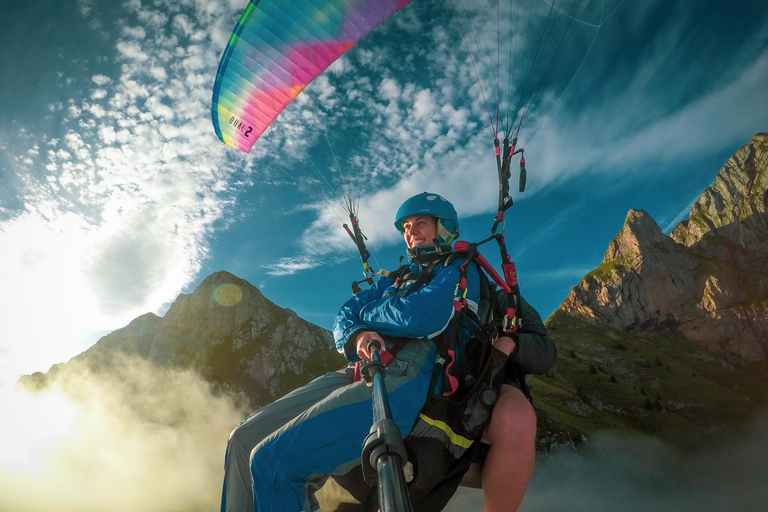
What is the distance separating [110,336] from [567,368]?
11280 cm

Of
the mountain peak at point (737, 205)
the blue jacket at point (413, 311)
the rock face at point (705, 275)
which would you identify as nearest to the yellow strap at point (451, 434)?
the blue jacket at point (413, 311)

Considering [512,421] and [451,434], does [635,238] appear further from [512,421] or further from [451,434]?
[451,434]

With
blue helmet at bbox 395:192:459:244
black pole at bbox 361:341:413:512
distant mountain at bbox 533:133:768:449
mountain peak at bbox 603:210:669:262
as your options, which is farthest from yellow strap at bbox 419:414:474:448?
mountain peak at bbox 603:210:669:262

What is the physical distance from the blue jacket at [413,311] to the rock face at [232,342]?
247 ft

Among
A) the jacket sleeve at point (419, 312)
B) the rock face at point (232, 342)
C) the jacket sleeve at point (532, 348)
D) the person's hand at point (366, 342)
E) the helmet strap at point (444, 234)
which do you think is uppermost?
the rock face at point (232, 342)

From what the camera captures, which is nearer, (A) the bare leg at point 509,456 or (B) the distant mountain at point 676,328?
(A) the bare leg at point 509,456

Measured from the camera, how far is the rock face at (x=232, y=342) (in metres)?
75.6

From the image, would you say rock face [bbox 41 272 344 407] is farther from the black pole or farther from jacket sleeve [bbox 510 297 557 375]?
the black pole

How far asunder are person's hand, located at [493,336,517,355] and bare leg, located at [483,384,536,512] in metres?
0.45

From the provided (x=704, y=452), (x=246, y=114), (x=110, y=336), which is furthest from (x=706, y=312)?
(x=110, y=336)

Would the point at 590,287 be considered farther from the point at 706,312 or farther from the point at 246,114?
the point at 246,114

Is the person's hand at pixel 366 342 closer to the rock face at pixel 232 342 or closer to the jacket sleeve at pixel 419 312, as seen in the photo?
the jacket sleeve at pixel 419 312

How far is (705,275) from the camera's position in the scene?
111625mm

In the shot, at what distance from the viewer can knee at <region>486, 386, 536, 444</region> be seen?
2.89 metres
